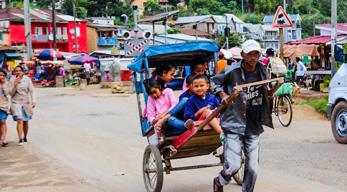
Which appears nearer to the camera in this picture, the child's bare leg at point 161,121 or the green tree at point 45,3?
the child's bare leg at point 161,121

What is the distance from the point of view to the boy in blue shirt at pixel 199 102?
5.85 meters

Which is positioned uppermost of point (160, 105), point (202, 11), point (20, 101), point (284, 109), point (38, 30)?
point (202, 11)

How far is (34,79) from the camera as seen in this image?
42.8 meters

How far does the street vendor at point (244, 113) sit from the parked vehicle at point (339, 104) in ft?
16.7

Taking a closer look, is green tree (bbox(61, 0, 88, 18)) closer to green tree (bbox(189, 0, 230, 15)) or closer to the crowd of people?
green tree (bbox(189, 0, 230, 15))

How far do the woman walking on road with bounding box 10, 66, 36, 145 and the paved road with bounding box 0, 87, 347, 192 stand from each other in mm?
494

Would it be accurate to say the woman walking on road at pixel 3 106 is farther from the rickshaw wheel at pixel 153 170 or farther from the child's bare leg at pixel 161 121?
the child's bare leg at pixel 161 121

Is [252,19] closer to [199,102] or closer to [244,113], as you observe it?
[199,102]

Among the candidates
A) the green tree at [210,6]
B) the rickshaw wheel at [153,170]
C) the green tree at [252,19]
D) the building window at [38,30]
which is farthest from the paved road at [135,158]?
the green tree at [210,6]

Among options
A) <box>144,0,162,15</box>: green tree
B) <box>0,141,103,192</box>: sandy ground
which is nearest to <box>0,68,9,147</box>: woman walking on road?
<box>0,141,103,192</box>: sandy ground

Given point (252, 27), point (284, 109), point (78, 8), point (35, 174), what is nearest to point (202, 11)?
point (252, 27)

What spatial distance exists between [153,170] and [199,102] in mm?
1201

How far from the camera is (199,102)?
599cm

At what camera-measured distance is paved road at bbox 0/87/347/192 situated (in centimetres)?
712
